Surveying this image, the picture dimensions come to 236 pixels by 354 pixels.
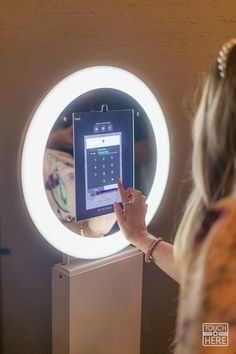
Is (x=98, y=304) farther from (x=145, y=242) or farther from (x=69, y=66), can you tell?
(x=69, y=66)

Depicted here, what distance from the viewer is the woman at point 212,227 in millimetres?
662

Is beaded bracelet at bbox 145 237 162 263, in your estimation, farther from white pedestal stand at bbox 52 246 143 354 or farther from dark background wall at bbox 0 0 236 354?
dark background wall at bbox 0 0 236 354

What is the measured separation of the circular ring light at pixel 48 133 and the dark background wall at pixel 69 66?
14 centimetres

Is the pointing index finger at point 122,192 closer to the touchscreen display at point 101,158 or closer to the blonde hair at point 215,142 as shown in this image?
the touchscreen display at point 101,158

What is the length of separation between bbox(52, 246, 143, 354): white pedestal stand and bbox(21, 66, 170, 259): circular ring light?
5 cm

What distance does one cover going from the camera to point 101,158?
1246 millimetres

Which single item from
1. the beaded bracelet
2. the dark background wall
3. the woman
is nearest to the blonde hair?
the woman

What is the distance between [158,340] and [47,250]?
58 centimetres

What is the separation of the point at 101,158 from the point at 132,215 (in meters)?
0.19

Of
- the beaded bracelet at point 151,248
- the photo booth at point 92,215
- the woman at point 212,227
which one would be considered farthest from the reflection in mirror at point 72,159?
the woman at point 212,227

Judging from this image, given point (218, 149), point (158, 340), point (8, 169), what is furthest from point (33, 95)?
point (158, 340)

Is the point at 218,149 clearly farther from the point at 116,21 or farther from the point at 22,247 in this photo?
the point at 22,247

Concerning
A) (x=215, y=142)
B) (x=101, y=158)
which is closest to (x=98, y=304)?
(x=101, y=158)

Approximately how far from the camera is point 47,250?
5.11 ft
